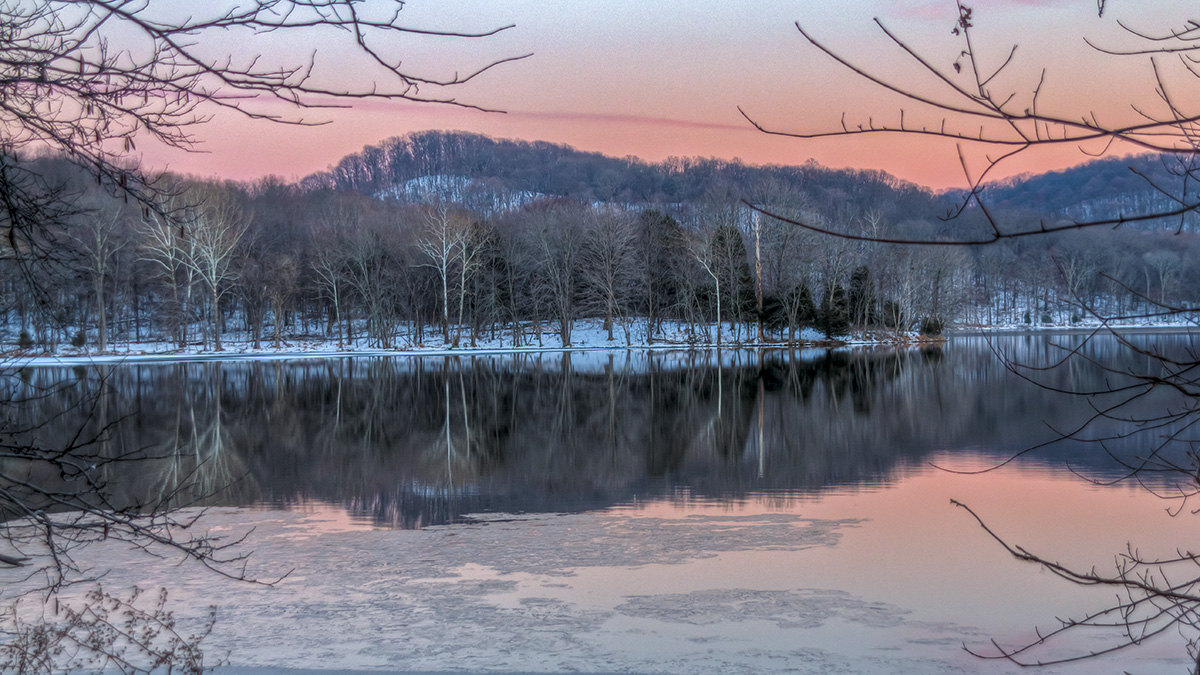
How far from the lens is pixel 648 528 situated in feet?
36.6

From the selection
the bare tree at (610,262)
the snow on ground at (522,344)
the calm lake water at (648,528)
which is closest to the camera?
the calm lake water at (648,528)

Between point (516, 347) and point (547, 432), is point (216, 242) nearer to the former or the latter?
point (516, 347)

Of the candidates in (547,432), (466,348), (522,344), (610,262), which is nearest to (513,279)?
(522,344)

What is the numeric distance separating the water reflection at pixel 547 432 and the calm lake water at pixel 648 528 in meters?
0.12

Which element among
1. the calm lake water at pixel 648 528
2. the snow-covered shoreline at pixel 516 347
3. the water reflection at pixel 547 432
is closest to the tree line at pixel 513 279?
the snow-covered shoreline at pixel 516 347

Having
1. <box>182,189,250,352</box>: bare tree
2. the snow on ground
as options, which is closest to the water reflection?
<box>182,189,250,352</box>: bare tree

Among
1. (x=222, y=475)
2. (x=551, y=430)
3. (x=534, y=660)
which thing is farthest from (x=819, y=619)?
(x=551, y=430)

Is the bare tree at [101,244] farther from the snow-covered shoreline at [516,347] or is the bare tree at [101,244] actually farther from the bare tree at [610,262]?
the bare tree at [610,262]

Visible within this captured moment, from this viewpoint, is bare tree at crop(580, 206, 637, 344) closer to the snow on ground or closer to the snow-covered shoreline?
the snow on ground

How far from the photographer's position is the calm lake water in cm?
707

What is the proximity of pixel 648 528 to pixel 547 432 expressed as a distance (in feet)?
31.8

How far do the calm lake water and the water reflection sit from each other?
119 mm

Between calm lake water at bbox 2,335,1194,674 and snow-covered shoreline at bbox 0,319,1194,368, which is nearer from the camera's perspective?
calm lake water at bbox 2,335,1194,674

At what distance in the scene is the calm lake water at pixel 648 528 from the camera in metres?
7.07
